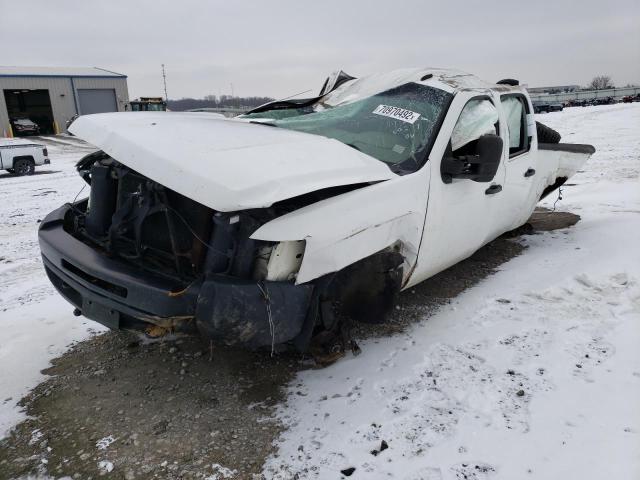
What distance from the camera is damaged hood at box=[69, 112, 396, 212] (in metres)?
2.24

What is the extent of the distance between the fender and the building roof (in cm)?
3882

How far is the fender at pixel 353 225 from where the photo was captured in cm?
234

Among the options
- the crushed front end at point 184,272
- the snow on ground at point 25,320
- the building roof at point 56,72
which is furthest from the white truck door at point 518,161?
the building roof at point 56,72

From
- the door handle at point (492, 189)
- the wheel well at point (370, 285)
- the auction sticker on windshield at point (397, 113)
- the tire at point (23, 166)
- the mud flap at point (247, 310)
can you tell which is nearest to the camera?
the mud flap at point (247, 310)

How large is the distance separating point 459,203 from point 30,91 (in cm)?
4137

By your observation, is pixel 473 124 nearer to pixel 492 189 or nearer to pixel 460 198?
pixel 492 189

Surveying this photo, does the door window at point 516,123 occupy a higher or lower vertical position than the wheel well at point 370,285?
higher

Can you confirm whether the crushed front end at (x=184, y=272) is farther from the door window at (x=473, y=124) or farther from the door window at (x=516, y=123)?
the door window at (x=516, y=123)

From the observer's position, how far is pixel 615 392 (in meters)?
2.60

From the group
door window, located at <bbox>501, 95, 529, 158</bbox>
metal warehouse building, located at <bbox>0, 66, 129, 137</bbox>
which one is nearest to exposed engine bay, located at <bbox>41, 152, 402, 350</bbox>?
door window, located at <bbox>501, 95, 529, 158</bbox>

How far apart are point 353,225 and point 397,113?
1.36 metres

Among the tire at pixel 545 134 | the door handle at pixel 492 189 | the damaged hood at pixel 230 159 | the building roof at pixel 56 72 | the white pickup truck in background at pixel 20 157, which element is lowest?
the white pickup truck in background at pixel 20 157

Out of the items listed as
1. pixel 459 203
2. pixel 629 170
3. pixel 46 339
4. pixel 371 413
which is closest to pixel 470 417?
pixel 371 413

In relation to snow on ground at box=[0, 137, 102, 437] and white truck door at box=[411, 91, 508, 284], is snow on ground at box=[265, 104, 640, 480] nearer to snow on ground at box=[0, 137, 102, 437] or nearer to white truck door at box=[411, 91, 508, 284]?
white truck door at box=[411, 91, 508, 284]
